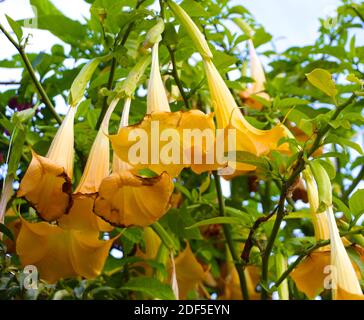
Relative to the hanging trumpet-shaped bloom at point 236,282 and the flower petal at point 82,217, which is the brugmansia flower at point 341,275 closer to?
the flower petal at point 82,217

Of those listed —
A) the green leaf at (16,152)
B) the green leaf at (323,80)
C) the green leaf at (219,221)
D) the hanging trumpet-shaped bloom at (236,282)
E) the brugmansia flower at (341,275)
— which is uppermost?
the green leaf at (323,80)

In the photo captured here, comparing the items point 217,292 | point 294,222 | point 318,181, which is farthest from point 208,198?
point 318,181

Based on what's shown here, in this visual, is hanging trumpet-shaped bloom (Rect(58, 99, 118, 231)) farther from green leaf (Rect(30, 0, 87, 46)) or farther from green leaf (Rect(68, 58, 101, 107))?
green leaf (Rect(30, 0, 87, 46))

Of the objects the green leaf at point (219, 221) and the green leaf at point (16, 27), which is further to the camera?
the green leaf at point (16, 27)

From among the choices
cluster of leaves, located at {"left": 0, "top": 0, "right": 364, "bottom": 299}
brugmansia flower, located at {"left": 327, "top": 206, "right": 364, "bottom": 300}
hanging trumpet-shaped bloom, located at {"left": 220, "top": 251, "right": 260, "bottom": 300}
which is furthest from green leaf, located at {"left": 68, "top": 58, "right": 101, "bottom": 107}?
hanging trumpet-shaped bloom, located at {"left": 220, "top": 251, "right": 260, "bottom": 300}

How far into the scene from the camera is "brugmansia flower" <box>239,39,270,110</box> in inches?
77.2

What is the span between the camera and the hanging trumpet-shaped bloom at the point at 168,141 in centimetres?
110

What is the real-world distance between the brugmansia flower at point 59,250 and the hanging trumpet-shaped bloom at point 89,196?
0.07 metres

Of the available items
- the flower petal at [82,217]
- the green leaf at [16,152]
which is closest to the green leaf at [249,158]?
the flower petal at [82,217]

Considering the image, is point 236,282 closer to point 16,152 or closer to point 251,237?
point 251,237

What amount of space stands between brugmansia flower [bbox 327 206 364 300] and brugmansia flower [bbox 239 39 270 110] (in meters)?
0.88

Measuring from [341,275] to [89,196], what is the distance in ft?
1.43

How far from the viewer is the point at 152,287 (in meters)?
1.45
